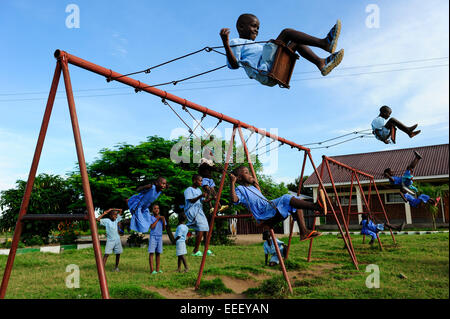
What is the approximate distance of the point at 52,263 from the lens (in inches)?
372

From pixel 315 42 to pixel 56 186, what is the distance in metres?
19.3

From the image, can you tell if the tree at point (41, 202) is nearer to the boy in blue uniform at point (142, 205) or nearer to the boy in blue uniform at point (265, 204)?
the boy in blue uniform at point (142, 205)

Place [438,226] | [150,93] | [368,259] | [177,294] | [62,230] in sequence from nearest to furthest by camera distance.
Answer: [150,93] < [177,294] < [368,259] < [62,230] < [438,226]

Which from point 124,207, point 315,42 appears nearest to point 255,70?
point 315,42

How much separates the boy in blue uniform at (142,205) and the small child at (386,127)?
4525 millimetres

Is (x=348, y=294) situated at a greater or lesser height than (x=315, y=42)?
lesser

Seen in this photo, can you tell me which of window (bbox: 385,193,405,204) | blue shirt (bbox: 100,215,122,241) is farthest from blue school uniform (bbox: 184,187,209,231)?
window (bbox: 385,193,405,204)

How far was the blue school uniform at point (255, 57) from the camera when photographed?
380 centimetres

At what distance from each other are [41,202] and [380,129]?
1719 cm

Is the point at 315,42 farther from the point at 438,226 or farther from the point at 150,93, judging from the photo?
the point at 438,226

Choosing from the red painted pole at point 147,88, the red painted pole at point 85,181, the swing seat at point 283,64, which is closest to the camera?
the red painted pole at point 85,181

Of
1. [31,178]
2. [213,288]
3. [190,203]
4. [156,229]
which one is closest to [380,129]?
[190,203]

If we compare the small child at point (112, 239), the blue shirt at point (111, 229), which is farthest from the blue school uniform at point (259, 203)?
the blue shirt at point (111, 229)

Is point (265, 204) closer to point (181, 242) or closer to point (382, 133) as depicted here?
point (382, 133)
